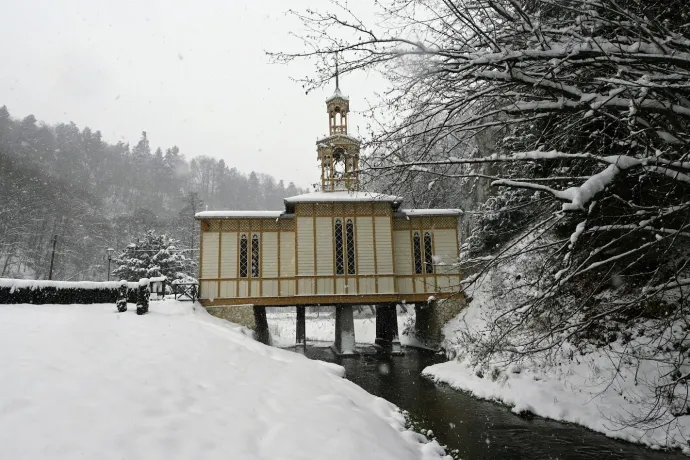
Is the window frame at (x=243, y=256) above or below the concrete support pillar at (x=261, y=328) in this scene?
above

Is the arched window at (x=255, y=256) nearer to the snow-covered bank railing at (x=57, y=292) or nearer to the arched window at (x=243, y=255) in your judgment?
the arched window at (x=243, y=255)

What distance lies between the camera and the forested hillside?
1602 inches

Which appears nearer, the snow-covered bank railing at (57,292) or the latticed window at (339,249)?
the snow-covered bank railing at (57,292)

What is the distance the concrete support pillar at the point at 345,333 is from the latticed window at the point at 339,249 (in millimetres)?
2033

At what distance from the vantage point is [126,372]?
210 inches

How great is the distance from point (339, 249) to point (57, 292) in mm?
10356

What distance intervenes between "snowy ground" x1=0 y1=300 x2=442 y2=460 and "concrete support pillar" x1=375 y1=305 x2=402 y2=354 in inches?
420

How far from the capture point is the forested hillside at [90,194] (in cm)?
4069

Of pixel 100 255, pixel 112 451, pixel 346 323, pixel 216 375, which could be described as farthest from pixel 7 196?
pixel 112 451

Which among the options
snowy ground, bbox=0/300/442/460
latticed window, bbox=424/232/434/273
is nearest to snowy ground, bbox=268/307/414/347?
latticed window, bbox=424/232/434/273

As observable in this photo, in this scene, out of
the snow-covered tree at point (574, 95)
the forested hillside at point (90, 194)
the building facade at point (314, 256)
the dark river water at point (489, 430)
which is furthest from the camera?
the forested hillside at point (90, 194)

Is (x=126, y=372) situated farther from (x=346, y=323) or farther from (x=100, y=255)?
(x=100, y=255)

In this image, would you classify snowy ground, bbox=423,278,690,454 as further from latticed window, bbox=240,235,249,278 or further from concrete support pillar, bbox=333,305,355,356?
latticed window, bbox=240,235,249,278

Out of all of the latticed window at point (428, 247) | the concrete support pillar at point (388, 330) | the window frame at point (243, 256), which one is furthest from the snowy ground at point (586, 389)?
the window frame at point (243, 256)
